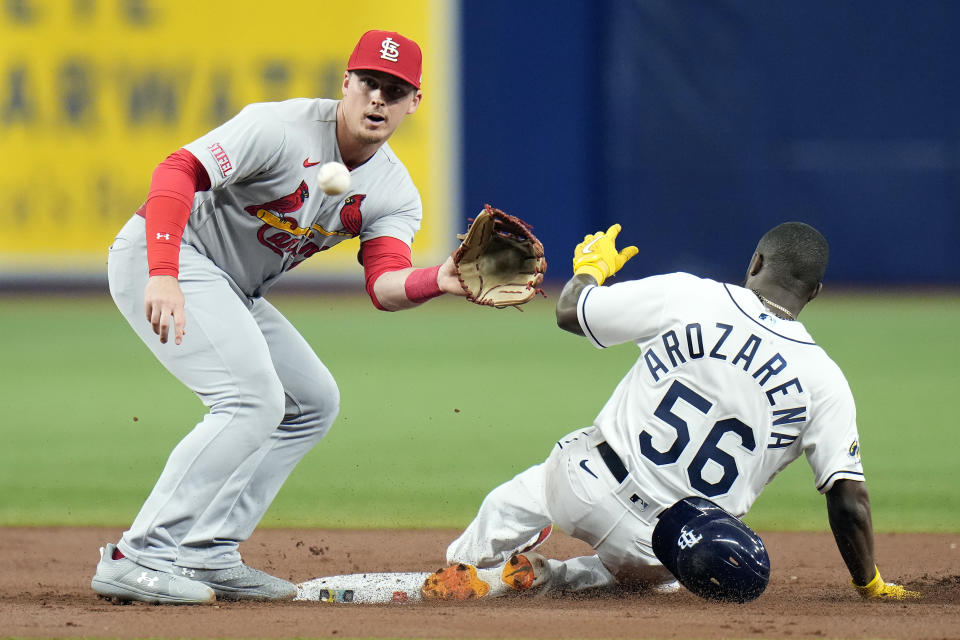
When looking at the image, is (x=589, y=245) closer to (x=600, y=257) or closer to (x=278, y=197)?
(x=600, y=257)

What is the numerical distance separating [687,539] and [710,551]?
7cm

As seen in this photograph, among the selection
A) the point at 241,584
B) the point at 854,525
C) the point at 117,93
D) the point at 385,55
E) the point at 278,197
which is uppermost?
the point at 385,55

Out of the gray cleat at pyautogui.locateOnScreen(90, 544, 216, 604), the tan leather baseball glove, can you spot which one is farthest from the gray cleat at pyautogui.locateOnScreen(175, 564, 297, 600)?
the tan leather baseball glove

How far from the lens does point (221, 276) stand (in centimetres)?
411

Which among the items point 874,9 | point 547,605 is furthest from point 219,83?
point 547,605

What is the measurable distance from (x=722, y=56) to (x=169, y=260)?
1229 centimetres

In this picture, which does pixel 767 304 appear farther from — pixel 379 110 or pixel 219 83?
pixel 219 83

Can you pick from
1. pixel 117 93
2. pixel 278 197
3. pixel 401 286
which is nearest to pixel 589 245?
pixel 401 286

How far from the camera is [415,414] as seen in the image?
8.38 m

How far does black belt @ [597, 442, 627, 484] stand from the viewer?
3.87 m

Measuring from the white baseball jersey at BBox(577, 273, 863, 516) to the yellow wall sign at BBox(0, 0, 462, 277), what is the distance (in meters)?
11.2

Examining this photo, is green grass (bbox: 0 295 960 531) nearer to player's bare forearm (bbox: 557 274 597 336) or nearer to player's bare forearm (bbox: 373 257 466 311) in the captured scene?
player's bare forearm (bbox: 373 257 466 311)

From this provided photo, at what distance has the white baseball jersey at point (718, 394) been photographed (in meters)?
3.68

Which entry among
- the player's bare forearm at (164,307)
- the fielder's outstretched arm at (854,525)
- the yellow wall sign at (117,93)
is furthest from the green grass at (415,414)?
the player's bare forearm at (164,307)
